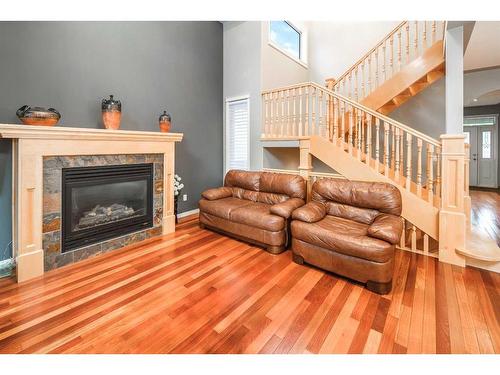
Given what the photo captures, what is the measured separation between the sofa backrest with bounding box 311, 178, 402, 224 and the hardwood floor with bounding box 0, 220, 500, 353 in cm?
65

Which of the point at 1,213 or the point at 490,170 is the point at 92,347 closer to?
the point at 1,213

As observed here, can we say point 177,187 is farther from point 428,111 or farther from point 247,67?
point 428,111

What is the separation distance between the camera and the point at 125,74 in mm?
3525

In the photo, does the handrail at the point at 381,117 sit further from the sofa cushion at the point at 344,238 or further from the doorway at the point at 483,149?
the doorway at the point at 483,149

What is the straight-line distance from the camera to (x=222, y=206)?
3535mm

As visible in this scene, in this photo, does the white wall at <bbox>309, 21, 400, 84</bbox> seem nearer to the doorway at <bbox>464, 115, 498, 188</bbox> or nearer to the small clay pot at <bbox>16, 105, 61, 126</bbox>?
the doorway at <bbox>464, 115, 498, 188</bbox>

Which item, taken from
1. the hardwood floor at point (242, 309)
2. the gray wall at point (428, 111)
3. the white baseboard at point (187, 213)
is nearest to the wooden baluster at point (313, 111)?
the hardwood floor at point (242, 309)

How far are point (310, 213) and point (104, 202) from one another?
2569 mm

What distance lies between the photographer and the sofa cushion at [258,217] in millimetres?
2963

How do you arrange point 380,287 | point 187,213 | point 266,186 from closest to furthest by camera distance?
point 380,287 < point 266,186 < point 187,213

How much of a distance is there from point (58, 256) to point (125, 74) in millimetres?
2576

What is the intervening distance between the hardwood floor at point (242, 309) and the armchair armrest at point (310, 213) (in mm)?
530

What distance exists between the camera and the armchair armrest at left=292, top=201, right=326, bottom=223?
106 inches

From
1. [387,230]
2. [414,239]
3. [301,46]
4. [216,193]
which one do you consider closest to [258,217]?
[216,193]
